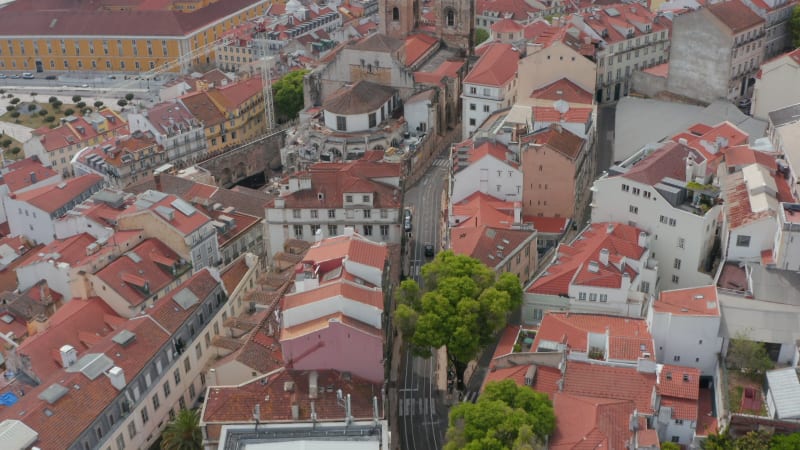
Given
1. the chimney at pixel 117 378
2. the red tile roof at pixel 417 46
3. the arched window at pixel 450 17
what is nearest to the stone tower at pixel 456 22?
the arched window at pixel 450 17

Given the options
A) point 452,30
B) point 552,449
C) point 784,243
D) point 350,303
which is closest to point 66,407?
point 350,303

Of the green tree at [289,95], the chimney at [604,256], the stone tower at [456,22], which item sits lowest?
the chimney at [604,256]

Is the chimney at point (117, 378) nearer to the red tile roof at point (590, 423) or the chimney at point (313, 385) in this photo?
the chimney at point (313, 385)

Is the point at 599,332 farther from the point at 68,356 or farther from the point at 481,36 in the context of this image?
the point at 481,36

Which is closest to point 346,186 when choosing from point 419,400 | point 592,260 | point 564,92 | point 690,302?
point 419,400

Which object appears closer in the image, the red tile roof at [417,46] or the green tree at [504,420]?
the green tree at [504,420]

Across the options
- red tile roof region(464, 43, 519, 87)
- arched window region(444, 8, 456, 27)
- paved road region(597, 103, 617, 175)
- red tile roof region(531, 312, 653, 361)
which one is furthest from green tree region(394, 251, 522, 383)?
arched window region(444, 8, 456, 27)

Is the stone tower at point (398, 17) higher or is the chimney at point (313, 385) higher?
the stone tower at point (398, 17)

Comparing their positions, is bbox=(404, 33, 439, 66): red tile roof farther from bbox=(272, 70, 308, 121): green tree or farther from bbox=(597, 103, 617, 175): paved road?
bbox=(597, 103, 617, 175): paved road
